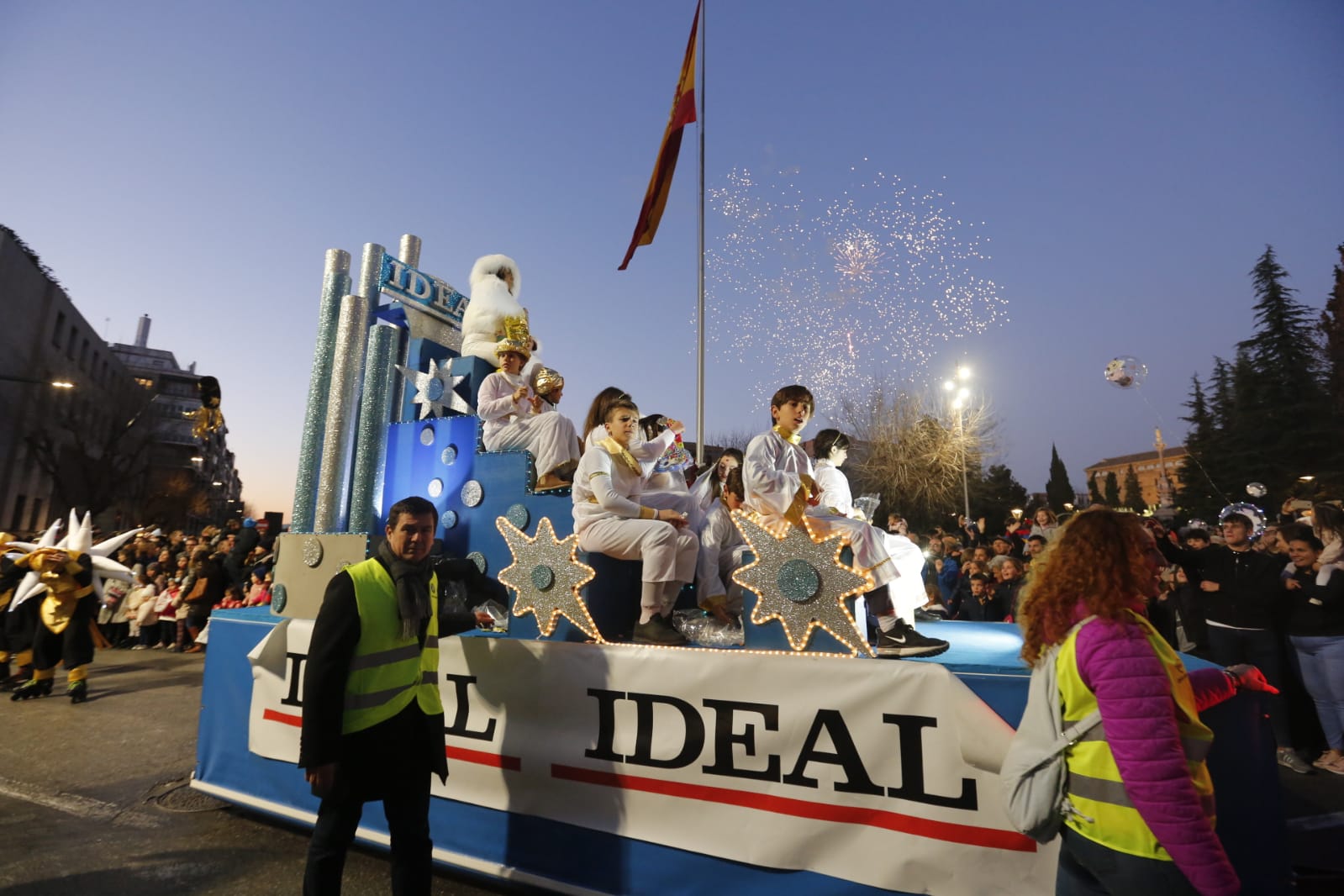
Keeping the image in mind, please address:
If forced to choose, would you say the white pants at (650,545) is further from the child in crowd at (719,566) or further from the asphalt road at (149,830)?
the asphalt road at (149,830)

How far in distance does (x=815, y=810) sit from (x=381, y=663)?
6.42 ft

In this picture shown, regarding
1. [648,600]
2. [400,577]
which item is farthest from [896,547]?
[400,577]

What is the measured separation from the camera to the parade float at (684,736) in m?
2.46

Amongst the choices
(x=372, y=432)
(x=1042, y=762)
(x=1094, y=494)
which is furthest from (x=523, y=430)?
(x=1094, y=494)

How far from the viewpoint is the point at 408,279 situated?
6.11m

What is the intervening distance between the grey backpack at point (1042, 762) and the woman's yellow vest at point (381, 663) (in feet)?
7.71

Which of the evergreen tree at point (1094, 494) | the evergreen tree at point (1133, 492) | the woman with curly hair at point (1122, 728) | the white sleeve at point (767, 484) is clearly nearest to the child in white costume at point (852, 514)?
the white sleeve at point (767, 484)

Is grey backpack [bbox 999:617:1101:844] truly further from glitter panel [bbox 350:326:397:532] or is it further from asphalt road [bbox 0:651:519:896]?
glitter panel [bbox 350:326:397:532]

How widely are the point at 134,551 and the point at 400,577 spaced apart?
17.2 meters

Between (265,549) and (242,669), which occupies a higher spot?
(265,549)

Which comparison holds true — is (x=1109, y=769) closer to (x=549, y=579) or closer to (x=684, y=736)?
(x=684, y=736)

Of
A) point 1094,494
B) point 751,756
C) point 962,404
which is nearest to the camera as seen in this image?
point 751,756

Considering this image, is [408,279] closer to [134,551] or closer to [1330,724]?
[1330,724]

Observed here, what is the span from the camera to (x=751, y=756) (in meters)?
2.82
